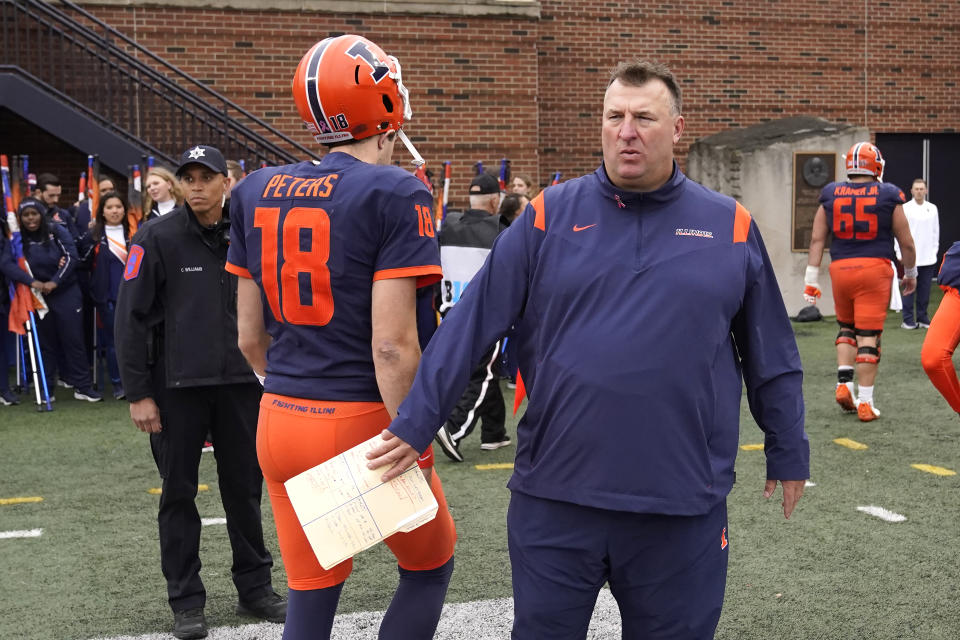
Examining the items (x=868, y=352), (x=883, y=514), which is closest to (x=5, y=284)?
(x=868, y=352)

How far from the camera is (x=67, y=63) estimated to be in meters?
13.6

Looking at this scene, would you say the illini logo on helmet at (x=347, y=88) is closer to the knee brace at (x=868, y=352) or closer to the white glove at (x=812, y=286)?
the knee brace at (x=868, y=352)

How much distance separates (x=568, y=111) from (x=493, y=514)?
39.2 feet

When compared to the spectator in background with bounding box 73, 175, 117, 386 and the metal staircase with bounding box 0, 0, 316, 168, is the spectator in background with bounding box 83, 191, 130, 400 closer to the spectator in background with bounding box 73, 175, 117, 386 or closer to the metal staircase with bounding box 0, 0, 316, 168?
the spectator in background with bounding box 73, 175, 117, 386

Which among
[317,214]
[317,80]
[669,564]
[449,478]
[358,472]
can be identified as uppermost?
[317,80]

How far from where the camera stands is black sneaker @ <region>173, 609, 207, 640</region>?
4113 millimetres

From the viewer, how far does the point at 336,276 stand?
2734 mm

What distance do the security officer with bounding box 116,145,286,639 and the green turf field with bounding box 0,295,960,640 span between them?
0.37 m

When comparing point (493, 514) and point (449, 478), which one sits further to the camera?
point (449, 478)

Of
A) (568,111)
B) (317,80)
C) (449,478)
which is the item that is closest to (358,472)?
(317,80)

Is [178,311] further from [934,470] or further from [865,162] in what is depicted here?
[865,162]

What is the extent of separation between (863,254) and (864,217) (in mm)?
279

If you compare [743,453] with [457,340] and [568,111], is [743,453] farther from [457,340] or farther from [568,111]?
[568,111]

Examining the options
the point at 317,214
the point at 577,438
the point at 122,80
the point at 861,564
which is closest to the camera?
the point at 577,438
